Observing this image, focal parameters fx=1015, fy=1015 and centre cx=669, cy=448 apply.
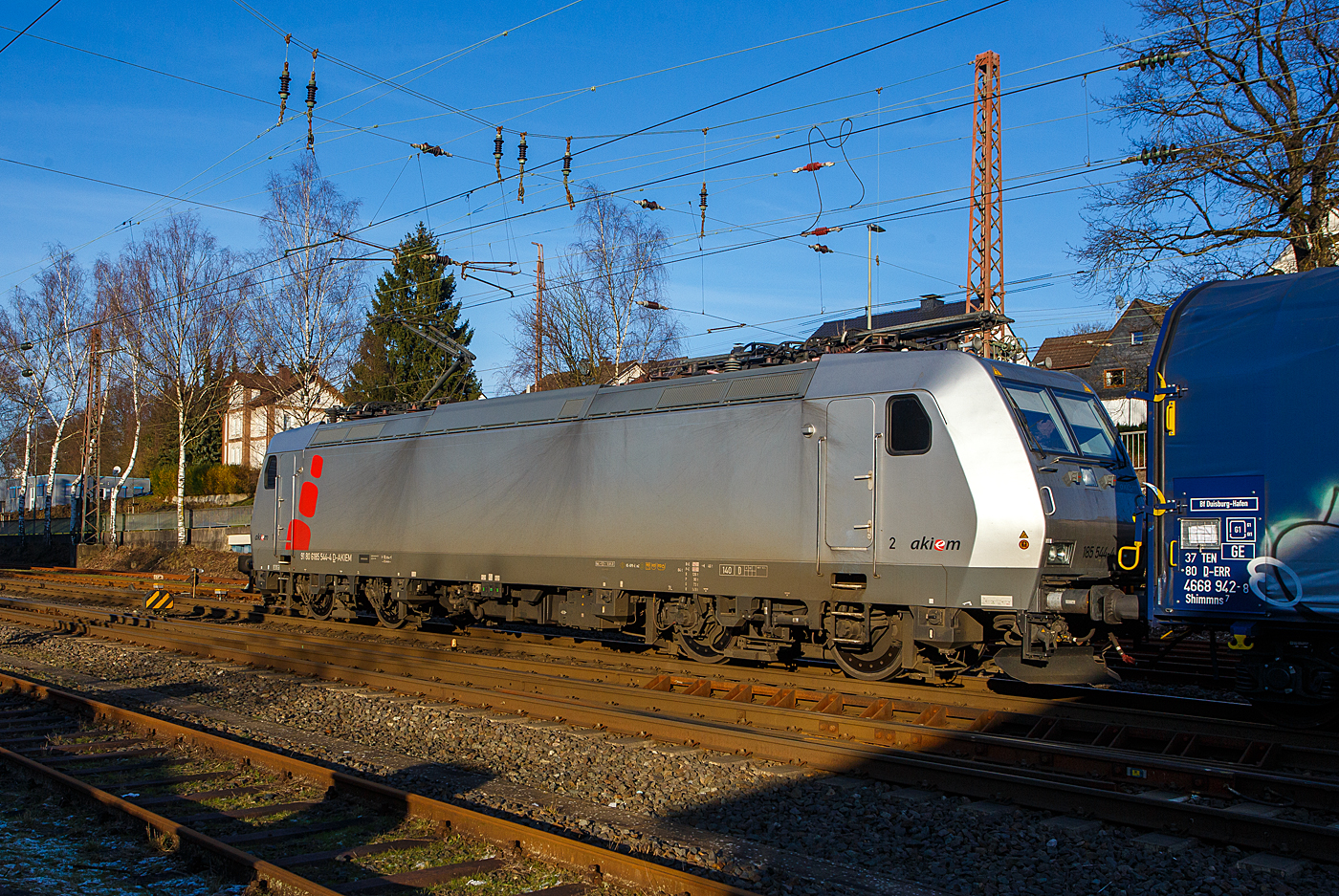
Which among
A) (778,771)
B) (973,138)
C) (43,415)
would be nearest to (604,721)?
(778,771)

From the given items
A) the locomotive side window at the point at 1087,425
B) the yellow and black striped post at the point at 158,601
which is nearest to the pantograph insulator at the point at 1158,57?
the locomotive side window at the point at 1087,425

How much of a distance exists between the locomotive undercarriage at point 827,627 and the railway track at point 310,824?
5.39 meters

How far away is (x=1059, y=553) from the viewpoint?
379 inches

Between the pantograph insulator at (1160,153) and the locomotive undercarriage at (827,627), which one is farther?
the pantograph insulator at (1160,153)

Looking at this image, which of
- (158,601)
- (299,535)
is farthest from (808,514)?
(158,601)

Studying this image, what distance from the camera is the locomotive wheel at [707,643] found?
12.5 m

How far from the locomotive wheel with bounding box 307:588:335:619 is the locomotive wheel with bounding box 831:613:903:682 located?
1134 centimetres

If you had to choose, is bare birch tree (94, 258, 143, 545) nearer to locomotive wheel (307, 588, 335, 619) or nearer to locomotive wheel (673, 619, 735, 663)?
locomotive wheel (307, 588, 335, 619)

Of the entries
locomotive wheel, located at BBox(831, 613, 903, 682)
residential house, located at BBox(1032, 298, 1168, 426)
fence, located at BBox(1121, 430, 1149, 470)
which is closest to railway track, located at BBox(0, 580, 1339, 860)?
locomotive wheel, located at BBox(831, 613, 903, 682)

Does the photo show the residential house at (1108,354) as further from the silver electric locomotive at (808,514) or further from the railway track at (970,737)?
the railway track at (970,737)

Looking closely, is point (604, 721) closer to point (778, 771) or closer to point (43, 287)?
point (778, 771)

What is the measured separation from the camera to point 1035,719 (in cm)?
884

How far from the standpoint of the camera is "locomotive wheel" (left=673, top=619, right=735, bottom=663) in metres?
12.5

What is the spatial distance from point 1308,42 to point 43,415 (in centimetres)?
4940
